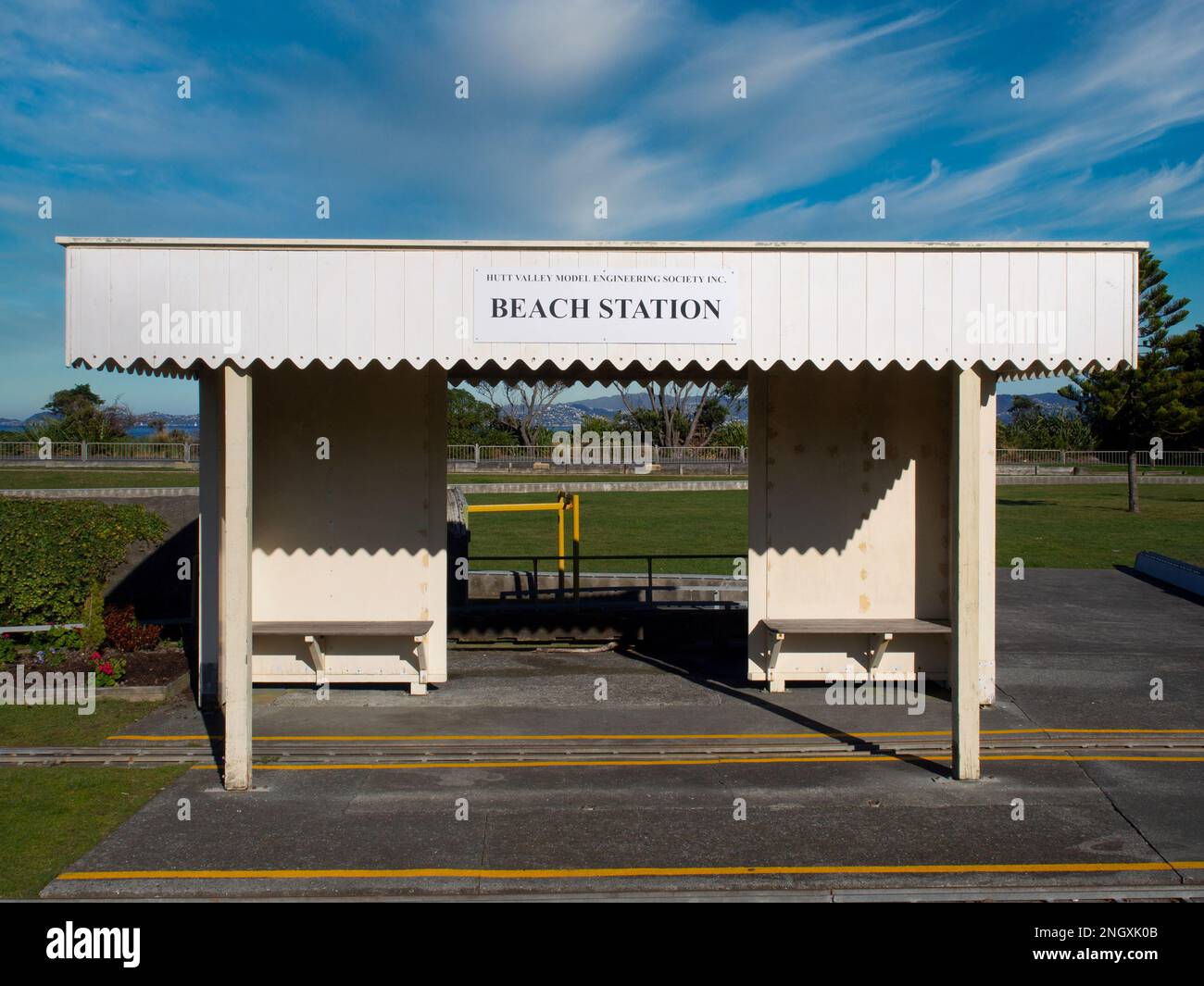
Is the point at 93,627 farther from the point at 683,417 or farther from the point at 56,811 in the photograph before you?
the point at 683,417

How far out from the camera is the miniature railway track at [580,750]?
7445mm

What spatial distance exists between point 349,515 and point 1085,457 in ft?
194

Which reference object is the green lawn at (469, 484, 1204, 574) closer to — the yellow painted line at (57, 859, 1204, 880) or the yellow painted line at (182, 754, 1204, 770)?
the yellow painted line at (182, 754, 1204, 770)

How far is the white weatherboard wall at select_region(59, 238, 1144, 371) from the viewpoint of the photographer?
6.95 meters

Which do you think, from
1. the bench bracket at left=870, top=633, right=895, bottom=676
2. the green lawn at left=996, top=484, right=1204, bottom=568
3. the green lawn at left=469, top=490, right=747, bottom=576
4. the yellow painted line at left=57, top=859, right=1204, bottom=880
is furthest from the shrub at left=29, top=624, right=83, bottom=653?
the green lawn at left=996, top=484, right=1204, bottom=568

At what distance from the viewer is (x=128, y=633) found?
1021 cm

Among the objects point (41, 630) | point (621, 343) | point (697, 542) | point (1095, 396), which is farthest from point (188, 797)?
point (1095, 396)

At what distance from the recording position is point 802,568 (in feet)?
31.3

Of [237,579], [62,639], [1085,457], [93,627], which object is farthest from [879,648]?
[1085,457]

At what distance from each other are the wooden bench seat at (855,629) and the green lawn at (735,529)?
30.7 ft

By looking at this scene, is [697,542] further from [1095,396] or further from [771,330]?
[1095,396]

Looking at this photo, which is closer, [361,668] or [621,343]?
[621,343]

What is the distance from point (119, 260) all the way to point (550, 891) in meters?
5.20

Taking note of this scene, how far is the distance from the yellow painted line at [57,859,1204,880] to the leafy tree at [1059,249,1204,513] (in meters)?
29.9
